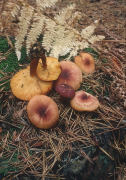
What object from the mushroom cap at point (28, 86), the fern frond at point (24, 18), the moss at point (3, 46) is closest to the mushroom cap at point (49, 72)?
the mushroom cap at point (28, 86)

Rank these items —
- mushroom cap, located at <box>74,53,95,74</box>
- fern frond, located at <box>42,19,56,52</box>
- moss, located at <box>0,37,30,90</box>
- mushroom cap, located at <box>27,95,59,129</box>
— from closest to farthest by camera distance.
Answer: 1. mushroom cap, located at <box>27,95,59,129</box>
2. fern frond, located at <box>42,19,56,52</box>
3. moss, located at <box>0,37,30,90</box>
4. mushroom cap, located at <box>74,53,95,74</box>

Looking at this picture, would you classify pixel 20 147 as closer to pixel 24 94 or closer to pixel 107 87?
pixel 24 94

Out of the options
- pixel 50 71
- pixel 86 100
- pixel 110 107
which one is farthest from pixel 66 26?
pixel 110 107

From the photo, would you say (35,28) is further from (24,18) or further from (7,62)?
(7,62)

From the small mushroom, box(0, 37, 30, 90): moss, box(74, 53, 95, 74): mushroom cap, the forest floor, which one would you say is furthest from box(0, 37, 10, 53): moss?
the small mushroom

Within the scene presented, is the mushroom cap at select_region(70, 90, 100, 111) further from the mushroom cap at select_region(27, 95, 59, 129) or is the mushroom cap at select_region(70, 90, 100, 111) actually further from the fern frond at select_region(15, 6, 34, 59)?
the fern frond at select_region(15, 6, 34, 59)

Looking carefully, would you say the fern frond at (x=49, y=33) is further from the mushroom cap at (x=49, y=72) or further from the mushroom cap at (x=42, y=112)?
the mushroom cap at (x=42, y=112)
